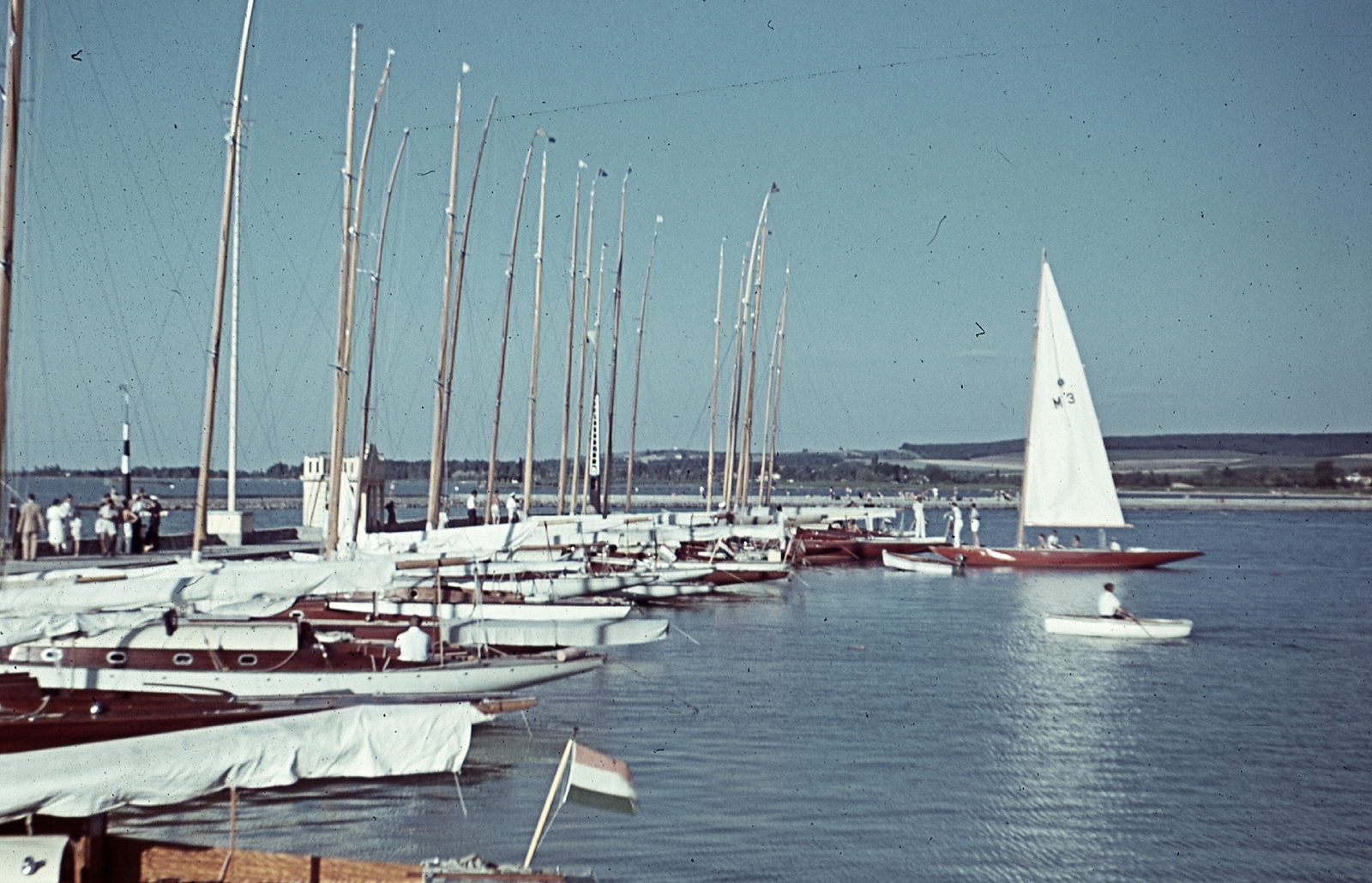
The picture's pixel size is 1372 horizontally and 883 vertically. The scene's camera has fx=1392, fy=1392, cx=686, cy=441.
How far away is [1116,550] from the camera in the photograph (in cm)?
6938

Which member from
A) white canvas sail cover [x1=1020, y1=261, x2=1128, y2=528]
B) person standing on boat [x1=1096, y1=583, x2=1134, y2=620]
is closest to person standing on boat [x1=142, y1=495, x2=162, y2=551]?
person standing on boat [x1=1096, y1=583, x2=1134, y2=620]

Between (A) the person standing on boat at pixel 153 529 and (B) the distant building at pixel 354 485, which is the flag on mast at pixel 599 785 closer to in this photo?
(A) the person standing on boat at pixel 153 529

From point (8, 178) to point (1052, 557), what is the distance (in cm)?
5513

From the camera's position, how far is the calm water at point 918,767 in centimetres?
1791

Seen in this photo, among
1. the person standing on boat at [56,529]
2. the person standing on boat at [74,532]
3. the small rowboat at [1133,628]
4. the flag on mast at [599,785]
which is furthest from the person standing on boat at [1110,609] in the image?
the flag on mast at [599,785]

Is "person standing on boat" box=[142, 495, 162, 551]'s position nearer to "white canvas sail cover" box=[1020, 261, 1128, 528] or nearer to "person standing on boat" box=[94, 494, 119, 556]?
"person standing on boat" box=[94, 494, 119, 556]

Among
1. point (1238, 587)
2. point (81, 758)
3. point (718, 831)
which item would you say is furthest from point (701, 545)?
point (81, 758)

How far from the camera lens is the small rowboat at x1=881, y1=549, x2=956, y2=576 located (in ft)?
216

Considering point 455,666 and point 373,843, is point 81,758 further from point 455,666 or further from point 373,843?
point 455,666

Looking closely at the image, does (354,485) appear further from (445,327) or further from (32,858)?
(32,858)

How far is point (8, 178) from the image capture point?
19.9 meters

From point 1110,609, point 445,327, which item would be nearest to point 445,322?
point 445,327

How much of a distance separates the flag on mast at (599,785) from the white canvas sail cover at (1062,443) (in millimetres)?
61439

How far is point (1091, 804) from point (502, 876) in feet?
41.6
